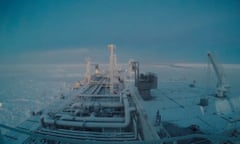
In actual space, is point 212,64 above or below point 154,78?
above

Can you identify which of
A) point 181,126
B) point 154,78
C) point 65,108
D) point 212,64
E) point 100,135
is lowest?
point 181,126

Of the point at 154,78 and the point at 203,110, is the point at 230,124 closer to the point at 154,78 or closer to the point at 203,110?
the point at 203,110

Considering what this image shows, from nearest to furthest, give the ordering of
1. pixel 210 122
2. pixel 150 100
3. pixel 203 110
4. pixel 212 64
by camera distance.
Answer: pixel 210 122
pixel 203 110
pixel 150 100
pixel 212 64

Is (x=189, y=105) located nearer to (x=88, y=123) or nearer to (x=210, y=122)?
(x=210, y=122)

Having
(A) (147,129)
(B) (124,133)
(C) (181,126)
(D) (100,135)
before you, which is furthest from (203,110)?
(D) (100,135)

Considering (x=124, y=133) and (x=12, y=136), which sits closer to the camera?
(x=12, y=136)

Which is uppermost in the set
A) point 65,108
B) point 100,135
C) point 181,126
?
point 65,108

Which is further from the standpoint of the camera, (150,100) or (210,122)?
(150,100)

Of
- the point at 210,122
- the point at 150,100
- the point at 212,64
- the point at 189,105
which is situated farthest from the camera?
the point at 212,64

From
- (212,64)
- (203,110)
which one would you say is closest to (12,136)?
(203,110)
